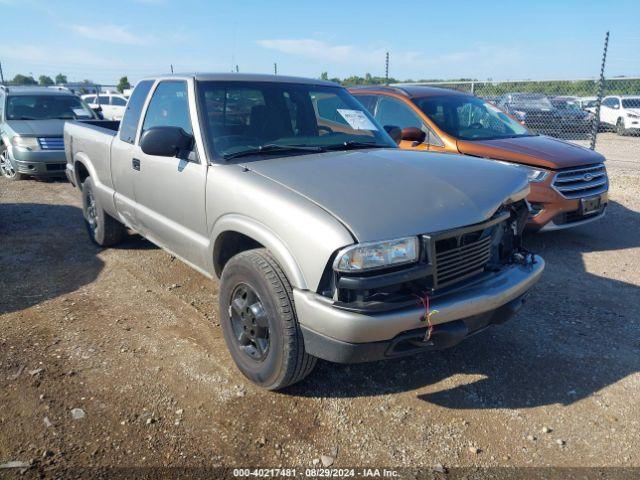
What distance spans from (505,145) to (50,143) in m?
8.12

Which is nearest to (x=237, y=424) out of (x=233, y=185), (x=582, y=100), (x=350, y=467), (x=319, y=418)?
(x=319, y=418)

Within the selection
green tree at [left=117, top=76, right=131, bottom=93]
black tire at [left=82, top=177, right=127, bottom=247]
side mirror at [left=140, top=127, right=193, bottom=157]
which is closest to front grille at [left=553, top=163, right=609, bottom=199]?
side mirror at [left=140, top=127, right=193, bottom=157]

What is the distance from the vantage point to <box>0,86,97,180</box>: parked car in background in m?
9.26

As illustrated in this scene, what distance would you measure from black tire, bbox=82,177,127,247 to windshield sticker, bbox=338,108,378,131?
9.29 ft

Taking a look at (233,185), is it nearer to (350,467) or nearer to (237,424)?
(237,424)

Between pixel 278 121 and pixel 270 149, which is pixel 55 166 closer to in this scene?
pixel 278 121

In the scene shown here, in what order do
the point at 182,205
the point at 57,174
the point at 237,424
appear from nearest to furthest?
the point at 237,424 → the point at 182,205 → the point at 57,174

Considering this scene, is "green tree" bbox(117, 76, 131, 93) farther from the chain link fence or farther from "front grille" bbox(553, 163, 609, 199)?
"front grille" bbox(553, 163, 609, 199)

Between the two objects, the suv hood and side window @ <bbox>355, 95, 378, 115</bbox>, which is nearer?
the suv hood

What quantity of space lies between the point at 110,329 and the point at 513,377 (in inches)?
117

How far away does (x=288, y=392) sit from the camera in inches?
119

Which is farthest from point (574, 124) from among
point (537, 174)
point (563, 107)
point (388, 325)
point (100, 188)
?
point (388, 325)

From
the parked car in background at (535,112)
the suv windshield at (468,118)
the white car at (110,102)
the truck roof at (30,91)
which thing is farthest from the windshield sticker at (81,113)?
the white car at (110,102)

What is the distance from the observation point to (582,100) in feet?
71.4
